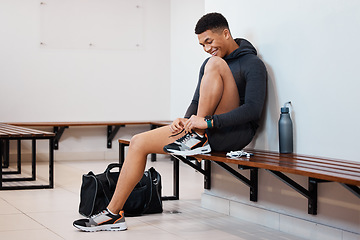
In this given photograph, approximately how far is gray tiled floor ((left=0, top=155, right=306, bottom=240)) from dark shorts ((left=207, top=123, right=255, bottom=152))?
422 millimetres

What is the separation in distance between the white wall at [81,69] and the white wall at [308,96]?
3519 millimetres

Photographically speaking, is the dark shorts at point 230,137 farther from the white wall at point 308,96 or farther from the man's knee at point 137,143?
the man's knee at point 137,143

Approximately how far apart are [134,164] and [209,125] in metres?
0.43

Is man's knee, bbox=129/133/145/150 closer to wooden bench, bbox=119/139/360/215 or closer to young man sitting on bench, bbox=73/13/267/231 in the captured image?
young man sitting on bench, bbox=73/13/267/231

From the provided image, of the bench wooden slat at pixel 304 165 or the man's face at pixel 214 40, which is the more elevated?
the man's face at pixel 214 40

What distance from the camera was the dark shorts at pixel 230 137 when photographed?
2.87 metres

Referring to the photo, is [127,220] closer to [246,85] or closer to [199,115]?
[199,115]

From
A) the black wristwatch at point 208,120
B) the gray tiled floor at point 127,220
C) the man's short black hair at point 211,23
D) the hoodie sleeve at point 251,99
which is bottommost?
the gray tiled floor at point 127,220

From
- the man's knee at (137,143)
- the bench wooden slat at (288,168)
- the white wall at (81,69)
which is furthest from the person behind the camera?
the white wall at (81,69)

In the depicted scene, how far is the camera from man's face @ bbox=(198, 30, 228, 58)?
3.01m

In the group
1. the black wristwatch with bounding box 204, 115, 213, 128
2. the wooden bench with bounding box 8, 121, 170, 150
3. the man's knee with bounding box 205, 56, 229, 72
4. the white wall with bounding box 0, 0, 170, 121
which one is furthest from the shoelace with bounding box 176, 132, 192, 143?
the white wall with bounding box 0, 0, 170, 121

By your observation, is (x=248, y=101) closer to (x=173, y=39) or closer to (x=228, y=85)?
(x=228, y=85)

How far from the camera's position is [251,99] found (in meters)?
2.83

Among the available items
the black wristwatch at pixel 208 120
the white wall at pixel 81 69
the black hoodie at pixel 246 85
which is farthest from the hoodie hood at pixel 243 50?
the white wall at pixel 81 69
